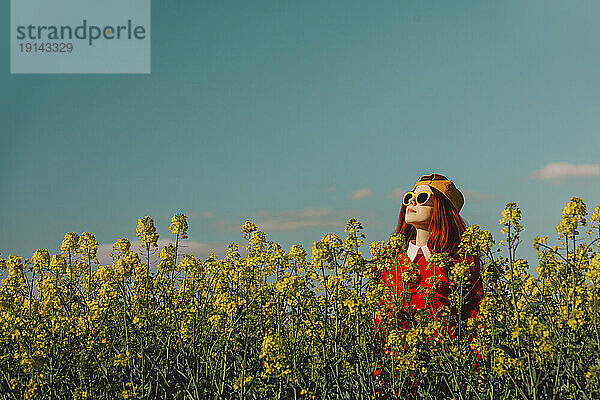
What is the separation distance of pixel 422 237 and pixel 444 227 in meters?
0.18

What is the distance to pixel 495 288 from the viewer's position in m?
3.61

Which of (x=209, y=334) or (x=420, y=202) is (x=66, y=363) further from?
(x=420, y=202)

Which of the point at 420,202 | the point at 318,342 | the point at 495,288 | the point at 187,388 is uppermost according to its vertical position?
the point at 420,202

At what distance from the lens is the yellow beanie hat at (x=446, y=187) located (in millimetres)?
5059

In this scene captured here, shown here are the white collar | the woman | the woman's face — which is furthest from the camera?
the woman's face

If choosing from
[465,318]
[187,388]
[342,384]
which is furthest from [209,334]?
[465,318]

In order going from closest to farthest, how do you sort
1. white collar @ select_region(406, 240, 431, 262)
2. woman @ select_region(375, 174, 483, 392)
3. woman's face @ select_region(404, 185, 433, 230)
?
woman @ select_region(375, 174, 483, 392) < white collar @ select_region(406, 240, 431, 262) < woman's face @ select_region(404, 185, 433, 230)

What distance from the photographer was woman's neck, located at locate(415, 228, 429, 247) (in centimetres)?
496

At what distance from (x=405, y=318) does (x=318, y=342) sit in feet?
1.77

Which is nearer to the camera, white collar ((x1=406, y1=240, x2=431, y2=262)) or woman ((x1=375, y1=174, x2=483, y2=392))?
woman ((x1=375, y1=174, x2=483, y2=392))

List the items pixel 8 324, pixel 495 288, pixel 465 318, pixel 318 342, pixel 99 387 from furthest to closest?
1. pixel 8 324
2. pixel 465 318
3. pixel 99 387
4. pixel 318 342
5. pixel 495 288

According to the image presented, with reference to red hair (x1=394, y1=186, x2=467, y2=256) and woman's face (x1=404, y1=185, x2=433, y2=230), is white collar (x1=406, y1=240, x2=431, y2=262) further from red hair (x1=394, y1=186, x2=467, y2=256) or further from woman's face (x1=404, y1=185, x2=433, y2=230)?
woman's face (x1=404, y1=185, x2=433, y2=230)

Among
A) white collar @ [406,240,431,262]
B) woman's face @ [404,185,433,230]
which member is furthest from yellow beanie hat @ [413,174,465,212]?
white collar @ [406,240,431,262]

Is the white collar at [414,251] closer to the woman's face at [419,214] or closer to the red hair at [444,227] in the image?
the red hair at [444,227]
